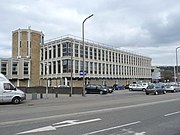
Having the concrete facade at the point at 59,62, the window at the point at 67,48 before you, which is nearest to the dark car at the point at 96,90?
the concrete facade at the point at 59,62

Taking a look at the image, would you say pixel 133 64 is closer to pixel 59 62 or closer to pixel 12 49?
pixel 59 62

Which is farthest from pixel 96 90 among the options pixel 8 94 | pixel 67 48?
pixel 67 48

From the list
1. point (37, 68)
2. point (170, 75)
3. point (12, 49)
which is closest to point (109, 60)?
point (37, 68)

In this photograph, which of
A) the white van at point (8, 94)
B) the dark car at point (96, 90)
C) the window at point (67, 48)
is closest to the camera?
the white van at point (8, 94)

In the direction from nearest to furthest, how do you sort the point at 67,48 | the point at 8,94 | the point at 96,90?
the point at 8,94 < the point at 96,90 < the point at 67,48

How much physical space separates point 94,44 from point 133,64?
25.7m

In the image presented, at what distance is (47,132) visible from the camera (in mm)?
8766

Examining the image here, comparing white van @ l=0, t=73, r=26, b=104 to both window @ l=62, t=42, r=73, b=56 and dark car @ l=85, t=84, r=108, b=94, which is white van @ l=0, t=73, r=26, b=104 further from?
window @ l=62, t=42, r=73, b=56

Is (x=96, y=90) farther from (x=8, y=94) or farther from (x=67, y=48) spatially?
(x=67, y=48)

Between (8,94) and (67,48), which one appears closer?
(8,94)

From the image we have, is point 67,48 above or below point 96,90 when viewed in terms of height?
above

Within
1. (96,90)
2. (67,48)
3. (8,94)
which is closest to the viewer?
(8,94)

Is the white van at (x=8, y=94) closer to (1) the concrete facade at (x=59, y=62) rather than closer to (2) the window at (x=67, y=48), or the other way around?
(1) the concrete facade at (x=59, y=62)

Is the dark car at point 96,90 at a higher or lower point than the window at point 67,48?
lower
